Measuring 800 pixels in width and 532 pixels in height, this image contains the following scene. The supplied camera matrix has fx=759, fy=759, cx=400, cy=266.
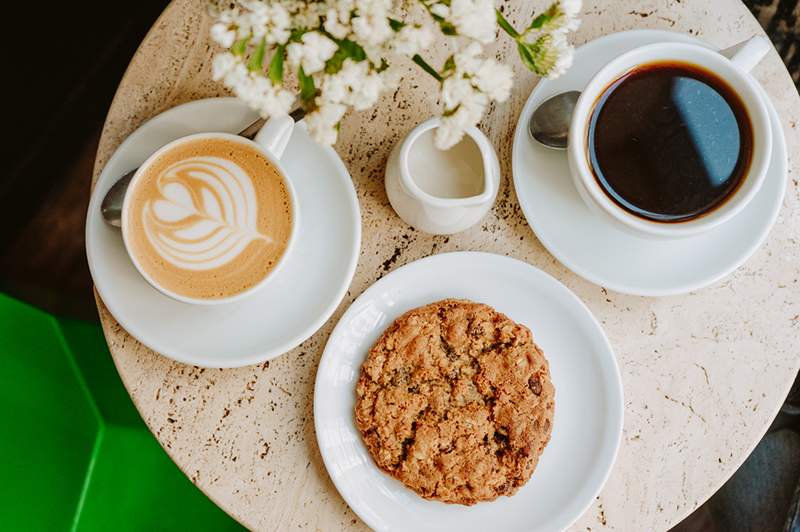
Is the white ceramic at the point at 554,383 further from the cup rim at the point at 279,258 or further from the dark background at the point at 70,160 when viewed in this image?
the dark background at the point at 70,160

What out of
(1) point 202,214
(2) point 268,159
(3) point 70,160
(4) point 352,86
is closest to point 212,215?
(1) point 202,214

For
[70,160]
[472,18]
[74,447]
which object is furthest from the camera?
[70,160]

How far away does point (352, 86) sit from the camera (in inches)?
30.7

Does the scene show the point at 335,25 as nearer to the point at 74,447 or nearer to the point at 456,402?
the point at 456,402

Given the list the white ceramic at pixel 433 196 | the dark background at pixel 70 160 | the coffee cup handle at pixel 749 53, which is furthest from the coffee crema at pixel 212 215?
the dark background at pixel 70 160

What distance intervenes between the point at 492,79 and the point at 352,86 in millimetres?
144

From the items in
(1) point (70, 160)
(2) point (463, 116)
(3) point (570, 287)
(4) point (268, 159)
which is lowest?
(1) point (70, 160)

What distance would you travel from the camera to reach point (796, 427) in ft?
6.51

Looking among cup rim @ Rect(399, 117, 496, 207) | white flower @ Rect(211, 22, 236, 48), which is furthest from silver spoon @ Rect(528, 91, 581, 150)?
white flower @ Rect(211, 22, 236, 48)

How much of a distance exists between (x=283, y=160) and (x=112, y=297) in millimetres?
352

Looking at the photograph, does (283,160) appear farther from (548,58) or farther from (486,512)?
(486,512)

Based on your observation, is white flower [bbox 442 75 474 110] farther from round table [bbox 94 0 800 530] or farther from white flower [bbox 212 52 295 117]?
round table [bbox 94 0 800 530]

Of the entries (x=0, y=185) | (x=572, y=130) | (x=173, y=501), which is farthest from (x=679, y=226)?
(x=0, y=185)

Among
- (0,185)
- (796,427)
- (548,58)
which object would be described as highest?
(548,58)
